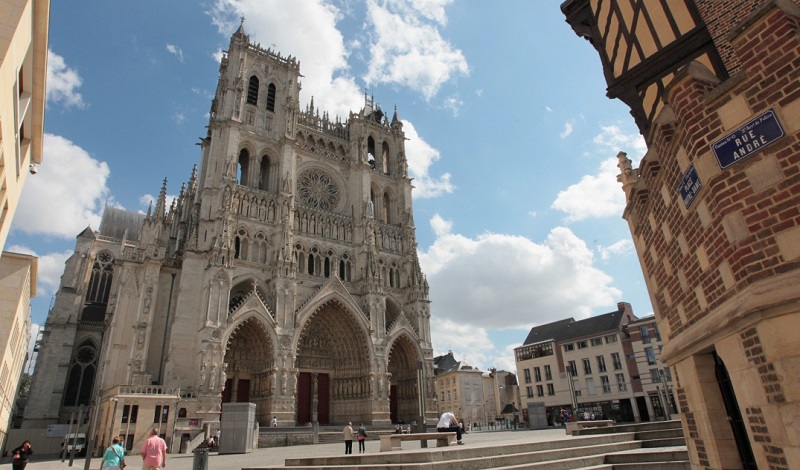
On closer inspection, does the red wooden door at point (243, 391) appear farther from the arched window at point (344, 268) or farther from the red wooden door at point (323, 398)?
the arched window at point (344, 268)

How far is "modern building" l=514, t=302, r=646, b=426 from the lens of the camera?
32.2 metres

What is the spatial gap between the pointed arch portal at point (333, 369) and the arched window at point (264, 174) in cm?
942

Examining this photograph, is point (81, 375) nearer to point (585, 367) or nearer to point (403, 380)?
point (403, 380)

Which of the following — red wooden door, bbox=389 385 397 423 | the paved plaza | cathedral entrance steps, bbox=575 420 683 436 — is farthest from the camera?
red wooden door, bbox=389 385 397 423

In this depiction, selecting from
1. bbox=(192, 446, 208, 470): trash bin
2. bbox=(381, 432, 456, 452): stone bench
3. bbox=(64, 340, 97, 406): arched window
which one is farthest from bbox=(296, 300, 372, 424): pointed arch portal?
bbox=(192, 446, 208, 470): trash bin

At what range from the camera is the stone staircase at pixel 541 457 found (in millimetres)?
7305

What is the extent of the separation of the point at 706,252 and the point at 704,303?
616mm

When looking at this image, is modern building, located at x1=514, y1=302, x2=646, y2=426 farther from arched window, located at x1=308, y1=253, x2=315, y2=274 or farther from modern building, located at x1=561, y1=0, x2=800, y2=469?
modern building, located at x1=561, y1=0, x2=800, y2=469

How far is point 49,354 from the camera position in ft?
96.4

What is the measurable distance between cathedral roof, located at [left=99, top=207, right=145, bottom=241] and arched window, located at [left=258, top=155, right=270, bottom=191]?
18496 millimetres

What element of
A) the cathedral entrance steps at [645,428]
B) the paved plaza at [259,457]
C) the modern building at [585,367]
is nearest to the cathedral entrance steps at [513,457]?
the paved plaza at [259,457]

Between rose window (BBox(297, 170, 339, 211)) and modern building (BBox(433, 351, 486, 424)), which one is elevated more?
rose window (BBox(297, 170, 339, 211))

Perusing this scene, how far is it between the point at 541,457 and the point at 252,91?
29848 mm

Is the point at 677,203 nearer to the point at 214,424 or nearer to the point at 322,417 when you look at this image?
the point at 214,424
